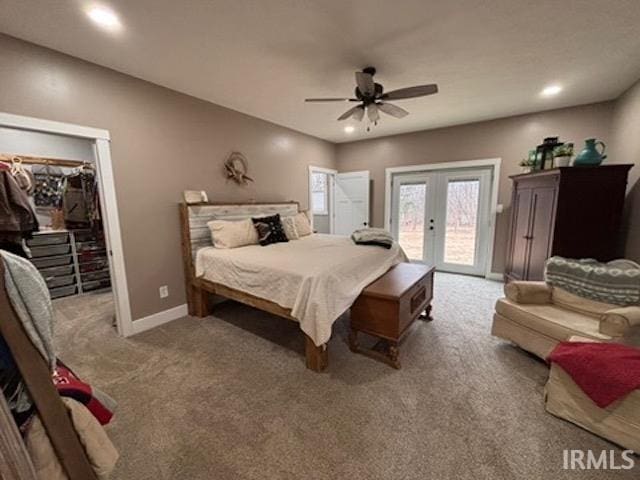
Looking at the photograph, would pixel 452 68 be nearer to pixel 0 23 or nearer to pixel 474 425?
pixel 474 425

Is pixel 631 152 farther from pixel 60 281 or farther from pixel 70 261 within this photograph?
pixel 60 281

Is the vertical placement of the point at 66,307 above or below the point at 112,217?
below

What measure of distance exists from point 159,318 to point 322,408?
227 centimetres

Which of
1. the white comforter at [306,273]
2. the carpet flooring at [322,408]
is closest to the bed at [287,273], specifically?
the white comforter at [306,273]

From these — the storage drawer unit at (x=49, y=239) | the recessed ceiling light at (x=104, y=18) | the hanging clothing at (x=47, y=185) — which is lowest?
the storage drawer unit at (x=49, y=239)

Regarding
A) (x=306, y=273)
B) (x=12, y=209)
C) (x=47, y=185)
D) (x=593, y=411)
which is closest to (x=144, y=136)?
(x=12, y=209)

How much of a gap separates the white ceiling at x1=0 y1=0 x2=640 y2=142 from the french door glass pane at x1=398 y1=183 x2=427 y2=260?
6.74ft

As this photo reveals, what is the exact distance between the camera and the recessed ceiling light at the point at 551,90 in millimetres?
3028

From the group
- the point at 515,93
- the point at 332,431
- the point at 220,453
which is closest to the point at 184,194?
Answer: the point at 220,453

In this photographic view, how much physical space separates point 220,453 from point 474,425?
60.5 inches

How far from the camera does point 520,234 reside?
360 centimetres

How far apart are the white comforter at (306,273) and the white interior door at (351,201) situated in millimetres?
2392

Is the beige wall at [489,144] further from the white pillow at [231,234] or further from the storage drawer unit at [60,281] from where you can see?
the storage drawer unit at [60,281]

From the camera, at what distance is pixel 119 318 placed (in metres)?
2.71
